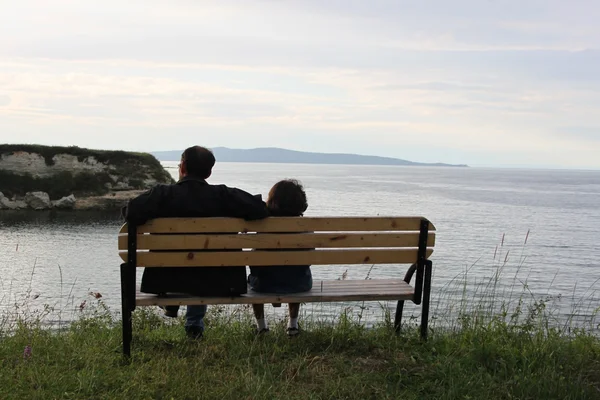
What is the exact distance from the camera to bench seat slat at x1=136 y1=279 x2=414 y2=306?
518 cm

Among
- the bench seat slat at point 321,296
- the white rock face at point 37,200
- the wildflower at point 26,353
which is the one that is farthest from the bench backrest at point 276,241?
the white rock face at point 37,200

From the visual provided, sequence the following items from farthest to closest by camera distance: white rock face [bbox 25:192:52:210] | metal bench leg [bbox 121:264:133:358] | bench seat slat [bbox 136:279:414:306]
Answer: white rock face [bbox 25:192:52:210] → bench seat slat [bbox 136:279:414:306] → metal bench leg [bbox 121:264:133:358]

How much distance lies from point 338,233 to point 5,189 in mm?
63999

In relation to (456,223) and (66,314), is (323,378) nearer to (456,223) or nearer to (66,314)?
(66,314)

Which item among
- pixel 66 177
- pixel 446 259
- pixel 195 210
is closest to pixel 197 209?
pixel 195 210

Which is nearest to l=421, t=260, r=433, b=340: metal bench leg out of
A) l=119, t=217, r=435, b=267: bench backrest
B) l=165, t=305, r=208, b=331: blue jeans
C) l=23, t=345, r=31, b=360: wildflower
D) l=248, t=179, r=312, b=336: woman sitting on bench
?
l=119, t=217, r=435, b=267: bench backrest

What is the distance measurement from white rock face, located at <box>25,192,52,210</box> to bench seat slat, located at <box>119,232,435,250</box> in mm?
61703

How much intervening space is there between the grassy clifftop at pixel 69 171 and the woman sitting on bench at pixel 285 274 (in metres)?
62.1

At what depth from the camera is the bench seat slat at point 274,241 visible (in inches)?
199

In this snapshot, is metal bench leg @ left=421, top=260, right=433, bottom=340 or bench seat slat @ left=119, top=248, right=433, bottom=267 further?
metal bench leg @ left=421, top=260, right=433, bottom=340

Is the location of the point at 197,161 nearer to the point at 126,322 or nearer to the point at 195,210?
the point at 195,210

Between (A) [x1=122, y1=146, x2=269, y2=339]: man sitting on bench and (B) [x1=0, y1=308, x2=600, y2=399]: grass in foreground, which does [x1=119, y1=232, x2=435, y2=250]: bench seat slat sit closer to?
(A) [x1=122, y1=146, x2=269, y2=339]: man sitting on bench

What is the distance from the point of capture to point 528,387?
4.24m

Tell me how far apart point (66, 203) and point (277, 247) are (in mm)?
61972
